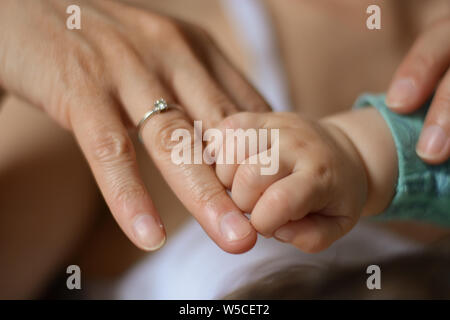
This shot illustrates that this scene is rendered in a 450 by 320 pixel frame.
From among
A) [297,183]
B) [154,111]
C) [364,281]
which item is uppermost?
[154,111]

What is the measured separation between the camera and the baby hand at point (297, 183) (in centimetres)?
45

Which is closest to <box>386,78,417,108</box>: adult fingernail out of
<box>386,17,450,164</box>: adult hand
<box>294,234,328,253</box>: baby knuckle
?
<box>386,17,450,164</box>: adult hand

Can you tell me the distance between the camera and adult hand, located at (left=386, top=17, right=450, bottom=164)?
580 millimetres

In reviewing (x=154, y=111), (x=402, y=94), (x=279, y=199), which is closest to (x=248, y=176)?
(x=279, y=199)

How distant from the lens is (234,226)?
1.50 feet

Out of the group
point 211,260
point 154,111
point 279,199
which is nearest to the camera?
point 279,199

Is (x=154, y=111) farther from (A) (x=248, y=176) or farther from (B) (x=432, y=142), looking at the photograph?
(B) (x=432, y=142)

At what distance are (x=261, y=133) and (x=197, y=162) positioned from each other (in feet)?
0.26

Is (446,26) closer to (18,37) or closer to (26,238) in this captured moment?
(18,37)

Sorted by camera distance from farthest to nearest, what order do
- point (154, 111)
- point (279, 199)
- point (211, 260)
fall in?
point (211, 260) → point (154, 111) → point (279, 199)

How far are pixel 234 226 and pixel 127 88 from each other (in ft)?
0.78

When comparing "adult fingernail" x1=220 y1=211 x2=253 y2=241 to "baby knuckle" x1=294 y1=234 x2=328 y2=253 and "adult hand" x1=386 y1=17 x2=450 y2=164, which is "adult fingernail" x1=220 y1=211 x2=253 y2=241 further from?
"adult hand" x1=386 y1=17 x2=450 y2=164

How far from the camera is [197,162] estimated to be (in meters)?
0.51

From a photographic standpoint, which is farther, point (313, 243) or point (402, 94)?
point (402, 94)
